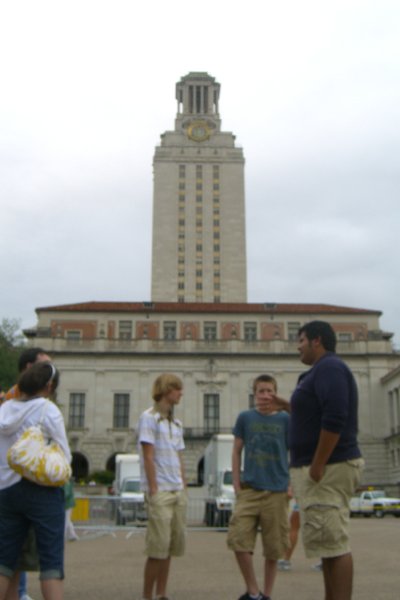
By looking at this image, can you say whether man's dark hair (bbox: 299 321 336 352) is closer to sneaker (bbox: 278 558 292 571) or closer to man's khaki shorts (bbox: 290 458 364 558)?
man's khaki shorts (bbox: 290 458 364 558)

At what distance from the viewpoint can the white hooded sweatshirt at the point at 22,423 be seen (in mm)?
4715

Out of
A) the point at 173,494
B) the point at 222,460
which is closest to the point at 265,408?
the point at 173,494

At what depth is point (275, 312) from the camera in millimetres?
56094

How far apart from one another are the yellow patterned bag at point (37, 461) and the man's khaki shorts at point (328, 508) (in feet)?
5.48

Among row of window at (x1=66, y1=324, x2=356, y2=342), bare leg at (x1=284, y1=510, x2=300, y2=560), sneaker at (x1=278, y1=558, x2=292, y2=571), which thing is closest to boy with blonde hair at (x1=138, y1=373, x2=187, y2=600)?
sneaker at (x1=278, y1=558, x2=292, y2=571)

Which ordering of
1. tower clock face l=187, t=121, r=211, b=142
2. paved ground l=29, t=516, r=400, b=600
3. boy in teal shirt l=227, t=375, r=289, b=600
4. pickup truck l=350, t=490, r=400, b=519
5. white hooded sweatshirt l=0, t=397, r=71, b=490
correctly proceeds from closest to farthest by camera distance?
white hooded sweatshirt l=0, t=397, r=71, b=490 < boy in teal shirt l=227, t=375, r=289, b=600 < paved ground l=29, t=516, r=400, b=600 < pickup truck l=350, t=490, r=400, b=519 < tower clock face l=187, t=121, r=211, b=142

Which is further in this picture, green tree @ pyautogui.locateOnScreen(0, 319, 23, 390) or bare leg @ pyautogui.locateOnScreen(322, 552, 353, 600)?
green tree @ pyautogui.locateOnScreen(0, 319, 23, 390)

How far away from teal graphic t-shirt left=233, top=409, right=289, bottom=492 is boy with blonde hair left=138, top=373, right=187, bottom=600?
628mm

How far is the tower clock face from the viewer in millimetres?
96262

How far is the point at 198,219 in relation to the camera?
89875 mm

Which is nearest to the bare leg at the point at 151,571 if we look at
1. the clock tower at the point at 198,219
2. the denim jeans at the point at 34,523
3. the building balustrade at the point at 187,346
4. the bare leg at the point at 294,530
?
the denim jeans at the point at 34,523

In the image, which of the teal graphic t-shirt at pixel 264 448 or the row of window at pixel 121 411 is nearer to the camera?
the teal graphic t-shirt at pixel 264 448

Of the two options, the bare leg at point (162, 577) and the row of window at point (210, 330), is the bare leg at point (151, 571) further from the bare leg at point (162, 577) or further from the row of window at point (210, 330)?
the row of window at point (210, 330)

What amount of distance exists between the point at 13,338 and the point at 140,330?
48.1 feet
